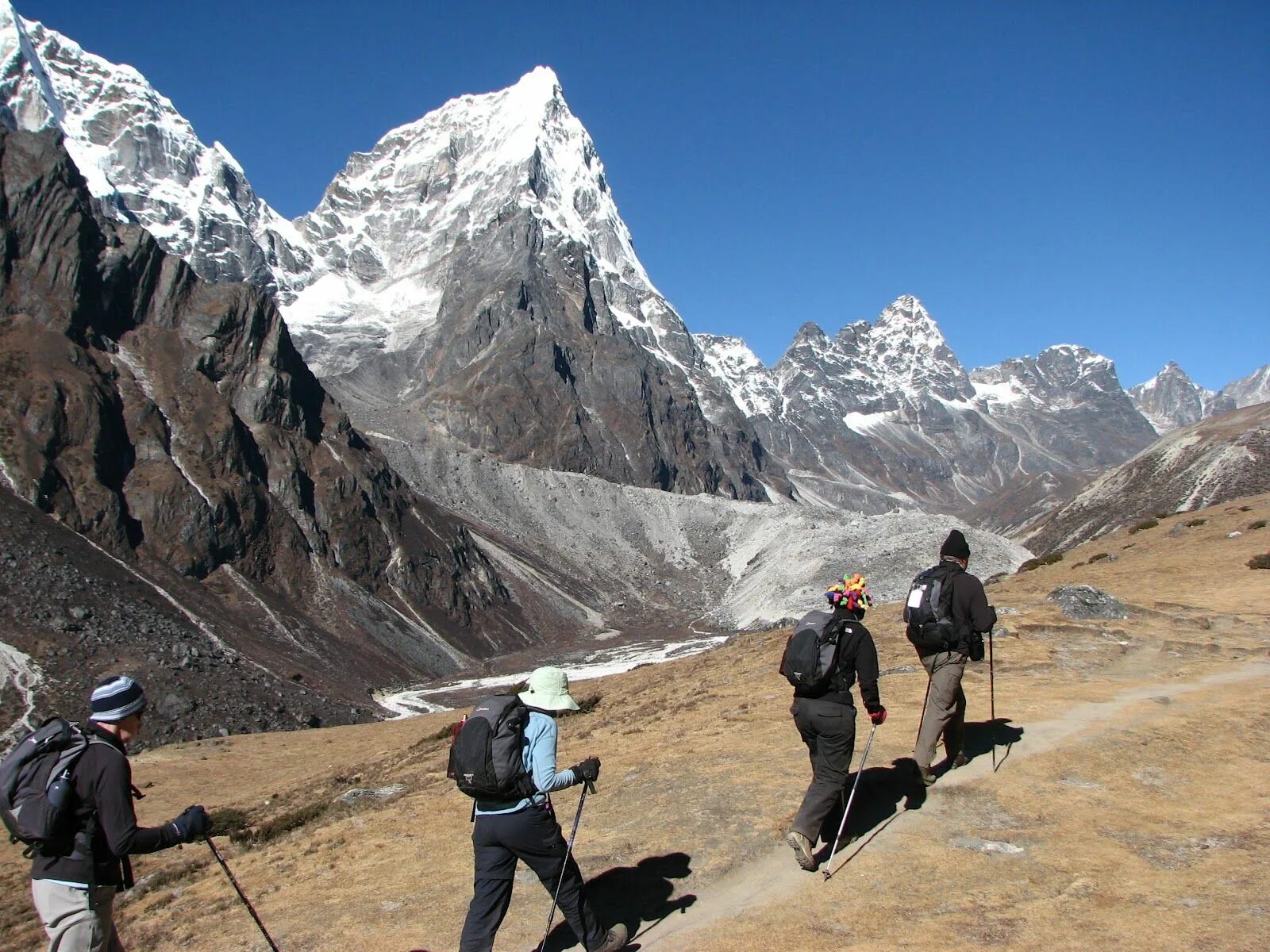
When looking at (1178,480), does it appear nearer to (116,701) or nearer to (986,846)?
(986,846)

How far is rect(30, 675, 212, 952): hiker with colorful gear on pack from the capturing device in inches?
282

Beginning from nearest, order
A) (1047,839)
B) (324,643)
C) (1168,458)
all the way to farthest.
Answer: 1. (1047,839)
2. (324,643)
3. (1168,458)

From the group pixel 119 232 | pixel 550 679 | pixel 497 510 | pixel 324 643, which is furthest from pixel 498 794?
pixel 497 510

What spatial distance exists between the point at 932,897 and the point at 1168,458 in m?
135

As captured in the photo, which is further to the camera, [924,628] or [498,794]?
[924,628]

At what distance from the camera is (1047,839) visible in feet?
35.0

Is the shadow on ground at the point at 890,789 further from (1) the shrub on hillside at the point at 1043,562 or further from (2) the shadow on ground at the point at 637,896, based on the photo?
(1) the shrub on hillside at the point at 1043,562

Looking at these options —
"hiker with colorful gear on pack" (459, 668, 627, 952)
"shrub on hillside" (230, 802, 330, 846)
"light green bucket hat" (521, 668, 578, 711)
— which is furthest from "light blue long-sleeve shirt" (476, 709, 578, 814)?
"shrub on hillside" (230, 802, 330, 846)

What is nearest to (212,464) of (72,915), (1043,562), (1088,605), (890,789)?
(1043,562)

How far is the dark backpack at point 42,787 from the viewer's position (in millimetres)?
6945

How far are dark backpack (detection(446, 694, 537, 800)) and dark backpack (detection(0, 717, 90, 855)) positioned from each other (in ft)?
9.86

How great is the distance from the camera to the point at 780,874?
34.5 ft

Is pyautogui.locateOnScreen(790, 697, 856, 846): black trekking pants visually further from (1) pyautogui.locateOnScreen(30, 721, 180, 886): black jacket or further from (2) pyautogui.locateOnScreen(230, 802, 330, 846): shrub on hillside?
(2) pyautogui.locateOnScreen(230, 802, 330, 846): shrub on hillside

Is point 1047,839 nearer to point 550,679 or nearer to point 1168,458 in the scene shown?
point 550,679
